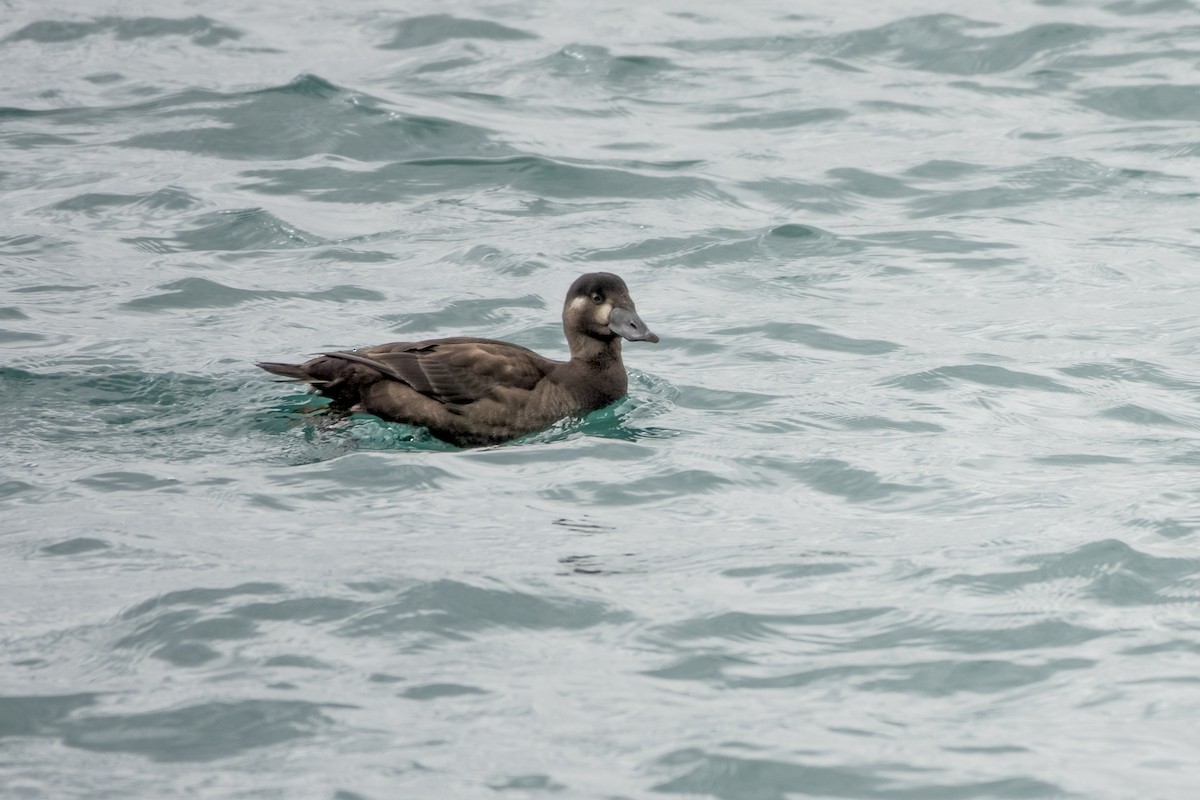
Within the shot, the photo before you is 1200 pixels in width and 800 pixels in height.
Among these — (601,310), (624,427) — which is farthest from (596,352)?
(624,427)

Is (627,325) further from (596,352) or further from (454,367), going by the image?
(454,367)

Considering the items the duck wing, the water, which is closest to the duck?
the duck wing

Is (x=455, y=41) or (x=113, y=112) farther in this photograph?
(x=455, y=41)

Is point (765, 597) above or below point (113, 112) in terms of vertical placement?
below

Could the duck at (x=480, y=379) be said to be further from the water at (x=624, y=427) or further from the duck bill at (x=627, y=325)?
the water at (x=624, y=427)

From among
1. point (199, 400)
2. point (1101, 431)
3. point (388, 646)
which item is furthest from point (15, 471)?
point (1101, 431)

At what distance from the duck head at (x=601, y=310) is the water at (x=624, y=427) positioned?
0.46 meters

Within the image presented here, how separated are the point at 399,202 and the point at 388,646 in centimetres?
736

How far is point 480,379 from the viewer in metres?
7.89

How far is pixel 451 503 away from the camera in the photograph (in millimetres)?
6812

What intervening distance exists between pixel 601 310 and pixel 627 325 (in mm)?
176

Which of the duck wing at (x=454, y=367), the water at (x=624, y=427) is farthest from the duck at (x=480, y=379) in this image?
the water at (x=624, y=427)

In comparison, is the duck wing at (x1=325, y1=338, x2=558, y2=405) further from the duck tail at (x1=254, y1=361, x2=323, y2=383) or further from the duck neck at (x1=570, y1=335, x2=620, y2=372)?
the duck neck at (x1=570, y1=335, x2=620, y2=372)

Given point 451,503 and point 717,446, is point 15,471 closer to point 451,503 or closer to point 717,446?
point 451,503
